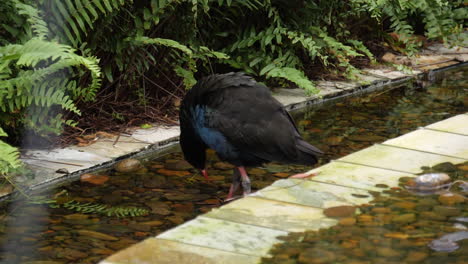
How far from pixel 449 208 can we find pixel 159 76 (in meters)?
3.51

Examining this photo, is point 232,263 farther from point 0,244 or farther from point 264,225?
point 0,244

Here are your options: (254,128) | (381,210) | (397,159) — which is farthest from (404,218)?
(254,128)

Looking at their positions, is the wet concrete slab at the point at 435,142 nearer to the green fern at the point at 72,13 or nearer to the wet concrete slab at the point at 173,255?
the wet concrete slab at the point at 173,255

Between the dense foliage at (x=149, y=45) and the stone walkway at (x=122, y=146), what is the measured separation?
0.61 feet

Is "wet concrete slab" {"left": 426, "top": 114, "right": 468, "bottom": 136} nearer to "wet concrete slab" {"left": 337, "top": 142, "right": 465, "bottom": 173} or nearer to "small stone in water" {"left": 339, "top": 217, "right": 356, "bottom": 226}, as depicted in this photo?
"wet concrete slab" {"left": 337, "top": 142, "right": 465, "bottom": 173}

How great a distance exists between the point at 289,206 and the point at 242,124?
29.8 inches

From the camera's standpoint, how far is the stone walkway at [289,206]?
3.37 metres

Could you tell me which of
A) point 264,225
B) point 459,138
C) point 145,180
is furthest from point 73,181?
point 459,138

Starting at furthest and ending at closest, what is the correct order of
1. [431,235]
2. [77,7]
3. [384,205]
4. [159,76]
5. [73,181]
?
1. [159,76]
2. [77,7]
3. [73,181]
4. [384,205]
5. [431,235]

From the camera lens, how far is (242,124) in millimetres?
4578

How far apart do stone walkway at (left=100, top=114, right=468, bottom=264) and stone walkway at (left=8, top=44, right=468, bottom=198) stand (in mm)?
A: 1576

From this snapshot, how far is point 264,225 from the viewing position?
371 centimetres

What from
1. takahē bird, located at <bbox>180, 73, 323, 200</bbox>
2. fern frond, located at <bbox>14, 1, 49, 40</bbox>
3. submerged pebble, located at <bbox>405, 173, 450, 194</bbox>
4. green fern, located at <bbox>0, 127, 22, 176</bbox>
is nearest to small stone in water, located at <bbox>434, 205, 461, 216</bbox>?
submerged pebble, located at <bbox>405, 173, 450, 194</bbox>

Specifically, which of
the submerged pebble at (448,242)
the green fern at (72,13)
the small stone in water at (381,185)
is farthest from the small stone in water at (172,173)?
the submerged pebble at (448,242)
